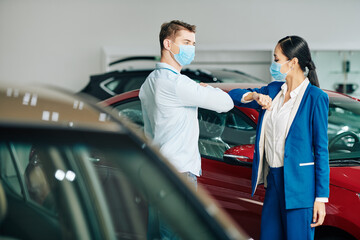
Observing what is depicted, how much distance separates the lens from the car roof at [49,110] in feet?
3.95

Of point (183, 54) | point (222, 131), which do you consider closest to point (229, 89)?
point (222, 131)

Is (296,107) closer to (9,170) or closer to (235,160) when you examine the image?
(235,160)

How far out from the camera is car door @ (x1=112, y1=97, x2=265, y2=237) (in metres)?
2.81

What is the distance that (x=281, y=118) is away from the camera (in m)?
2.29

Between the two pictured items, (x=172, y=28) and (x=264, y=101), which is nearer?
(x=264, y=101)

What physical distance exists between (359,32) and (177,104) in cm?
844

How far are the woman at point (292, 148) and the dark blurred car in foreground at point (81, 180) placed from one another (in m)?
1.02

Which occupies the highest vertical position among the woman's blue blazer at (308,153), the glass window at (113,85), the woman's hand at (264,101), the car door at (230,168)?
the woman's hand at (264,101)

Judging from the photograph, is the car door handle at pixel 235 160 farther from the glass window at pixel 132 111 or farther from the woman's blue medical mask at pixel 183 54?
the glass window at pixel 132 111

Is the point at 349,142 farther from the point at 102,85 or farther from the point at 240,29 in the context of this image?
the point at 240,29

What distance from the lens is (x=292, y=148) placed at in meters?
2.24

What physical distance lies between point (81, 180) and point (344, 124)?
2299mm

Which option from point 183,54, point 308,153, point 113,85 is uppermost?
point 183,54

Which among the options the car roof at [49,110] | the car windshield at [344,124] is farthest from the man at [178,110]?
the car windshield at [344,124]
